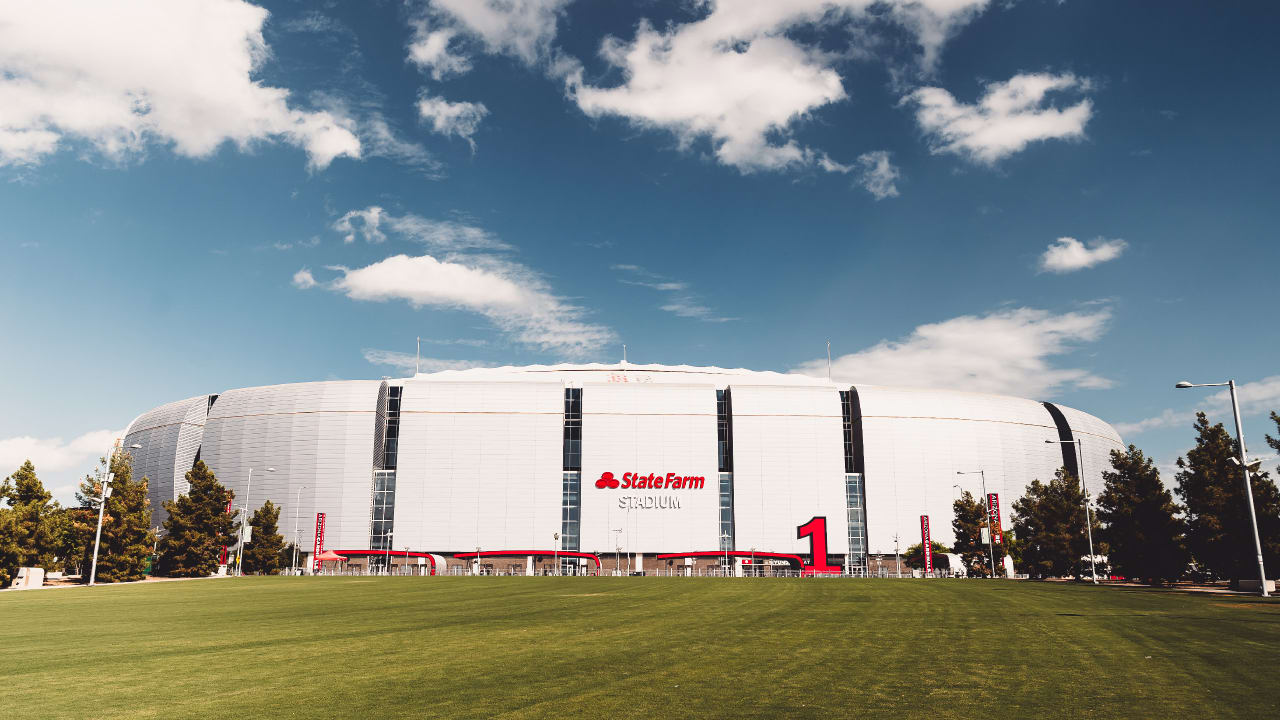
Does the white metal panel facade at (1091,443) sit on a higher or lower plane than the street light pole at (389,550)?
higher

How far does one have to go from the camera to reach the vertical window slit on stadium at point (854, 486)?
111688 millimetres

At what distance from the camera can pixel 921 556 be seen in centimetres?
10581

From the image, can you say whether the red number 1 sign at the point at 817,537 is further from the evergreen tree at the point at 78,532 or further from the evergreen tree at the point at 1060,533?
the evergreen tree at the point at 78,532

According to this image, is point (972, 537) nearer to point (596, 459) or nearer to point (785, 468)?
point (785, 468)

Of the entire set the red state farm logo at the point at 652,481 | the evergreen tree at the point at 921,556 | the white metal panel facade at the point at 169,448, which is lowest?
the evergreen tree at the point at 921,556

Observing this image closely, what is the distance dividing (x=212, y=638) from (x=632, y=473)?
94414 mm

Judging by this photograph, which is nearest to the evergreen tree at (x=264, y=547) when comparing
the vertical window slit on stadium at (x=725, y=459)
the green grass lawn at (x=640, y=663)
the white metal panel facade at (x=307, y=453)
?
the white metal panel facade at (x=307, y=453)

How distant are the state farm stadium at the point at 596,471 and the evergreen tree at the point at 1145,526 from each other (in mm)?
58164

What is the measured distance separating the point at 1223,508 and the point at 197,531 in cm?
7682

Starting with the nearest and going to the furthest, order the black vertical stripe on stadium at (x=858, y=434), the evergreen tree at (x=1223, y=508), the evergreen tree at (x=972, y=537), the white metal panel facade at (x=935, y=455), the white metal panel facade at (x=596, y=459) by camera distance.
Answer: the evergreen tree at (x=1223, y=508)
the evergreen tree at (x=972, y=537)
the white metal panel facade at (x=596, y=459)
the white metal panel facade at (x=935, y=455)
the black vertical stripe on stadium at (x=858, y=434)

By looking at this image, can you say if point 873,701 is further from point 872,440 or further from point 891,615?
point 872,440

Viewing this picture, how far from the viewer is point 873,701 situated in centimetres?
974

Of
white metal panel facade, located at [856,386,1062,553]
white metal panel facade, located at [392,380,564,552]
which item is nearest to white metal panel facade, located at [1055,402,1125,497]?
white metal panel facade, located at [856,386,1062,553]

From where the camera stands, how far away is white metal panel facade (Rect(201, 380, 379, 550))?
108500mm
